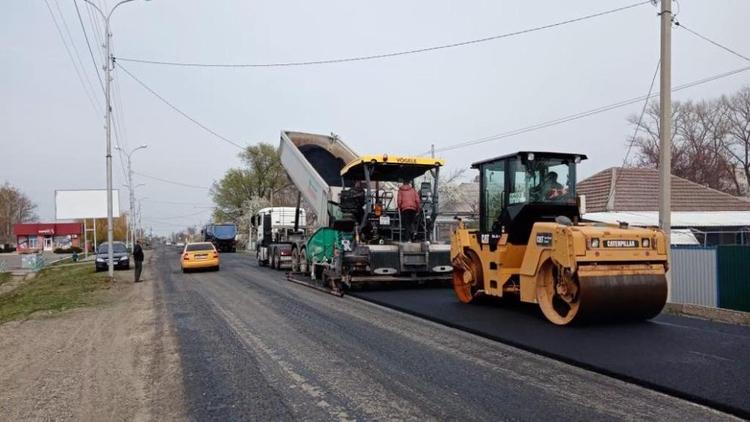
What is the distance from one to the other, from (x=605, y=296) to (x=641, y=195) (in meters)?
21.5

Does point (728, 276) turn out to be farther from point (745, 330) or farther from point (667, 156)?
point (745, 330)

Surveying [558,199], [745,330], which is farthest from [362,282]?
[745,330]

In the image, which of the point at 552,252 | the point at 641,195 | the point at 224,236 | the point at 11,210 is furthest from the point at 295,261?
the point at 11,210

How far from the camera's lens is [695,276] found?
12.8m

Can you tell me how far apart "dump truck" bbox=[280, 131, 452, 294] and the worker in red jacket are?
8 centimetres

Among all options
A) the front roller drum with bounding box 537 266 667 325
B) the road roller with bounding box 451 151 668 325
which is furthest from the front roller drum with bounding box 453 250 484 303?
the front roller drum with bounding box 537 266 667 325

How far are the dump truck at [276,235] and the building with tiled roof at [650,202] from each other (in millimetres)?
12640

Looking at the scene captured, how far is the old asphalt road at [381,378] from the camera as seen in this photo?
191 inches

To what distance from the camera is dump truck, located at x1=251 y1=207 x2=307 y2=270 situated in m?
24.4

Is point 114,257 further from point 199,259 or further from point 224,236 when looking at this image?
point 224,236

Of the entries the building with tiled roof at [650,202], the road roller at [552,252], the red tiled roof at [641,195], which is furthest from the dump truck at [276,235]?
the road roller at [552,252]

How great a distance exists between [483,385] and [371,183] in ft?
31.9

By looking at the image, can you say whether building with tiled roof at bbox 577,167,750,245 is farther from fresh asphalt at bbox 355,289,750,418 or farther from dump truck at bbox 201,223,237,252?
dump truck at bbox 201,223,237,252

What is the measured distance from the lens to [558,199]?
940cm
